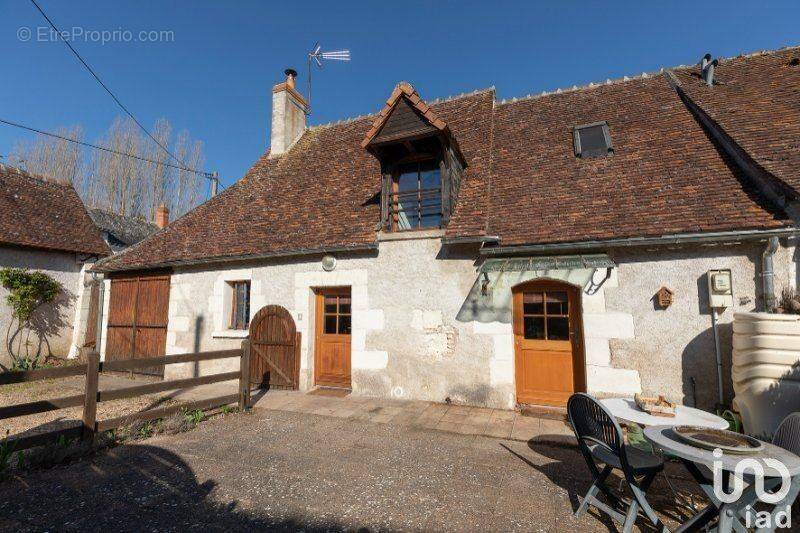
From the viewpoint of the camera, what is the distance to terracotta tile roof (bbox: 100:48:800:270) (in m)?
5.76

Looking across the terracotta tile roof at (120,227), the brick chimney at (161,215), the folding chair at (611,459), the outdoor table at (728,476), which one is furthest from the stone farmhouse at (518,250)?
the brick chimney at (161,215)

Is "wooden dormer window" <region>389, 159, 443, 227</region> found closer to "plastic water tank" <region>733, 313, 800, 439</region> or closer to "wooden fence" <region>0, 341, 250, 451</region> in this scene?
"wooden fence" <region>0, 341, 250, 451</region>

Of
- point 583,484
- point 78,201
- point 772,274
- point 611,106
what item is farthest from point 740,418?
point 78,201

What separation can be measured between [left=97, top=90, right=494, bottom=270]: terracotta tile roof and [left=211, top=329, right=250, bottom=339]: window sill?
171 cm

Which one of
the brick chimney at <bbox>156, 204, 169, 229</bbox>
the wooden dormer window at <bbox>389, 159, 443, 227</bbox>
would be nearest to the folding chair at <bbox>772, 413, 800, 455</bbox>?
the wooden dormer window at <bbox>389, 159, 443, 227</bbox>

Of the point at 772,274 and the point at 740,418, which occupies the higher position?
the point at 772,274

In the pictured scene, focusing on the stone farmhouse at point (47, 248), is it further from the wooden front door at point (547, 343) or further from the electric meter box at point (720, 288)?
the electric meter box at point (720, 288)

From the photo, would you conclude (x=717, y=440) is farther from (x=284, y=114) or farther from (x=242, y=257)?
(x=284, y=114)

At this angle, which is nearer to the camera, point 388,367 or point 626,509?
point 626,509

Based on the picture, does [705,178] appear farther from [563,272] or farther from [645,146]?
[563,272]

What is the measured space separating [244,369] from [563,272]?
5635 mm

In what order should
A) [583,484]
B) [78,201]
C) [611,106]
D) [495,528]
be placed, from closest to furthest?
1. [495,528]
2. [583,484]
3. [611,106]
4. [78,201]

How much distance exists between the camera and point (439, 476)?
3920mm

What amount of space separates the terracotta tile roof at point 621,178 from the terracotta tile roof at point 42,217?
1307 centimetres
